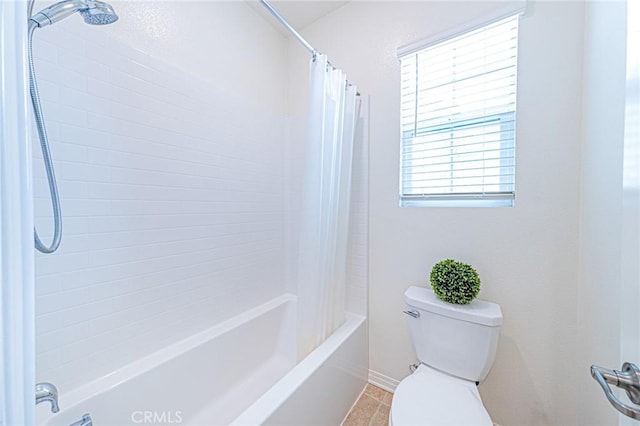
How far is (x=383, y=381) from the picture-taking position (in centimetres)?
168

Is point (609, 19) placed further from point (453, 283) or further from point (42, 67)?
point (42, 67)

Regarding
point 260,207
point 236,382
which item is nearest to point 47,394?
point 236,382

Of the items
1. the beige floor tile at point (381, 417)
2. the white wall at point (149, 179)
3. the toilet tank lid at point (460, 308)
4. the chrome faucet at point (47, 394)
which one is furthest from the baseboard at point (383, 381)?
the chrome faucet at point (47, 394)

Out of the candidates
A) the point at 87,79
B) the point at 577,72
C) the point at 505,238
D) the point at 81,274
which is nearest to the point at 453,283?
the point at 505,238

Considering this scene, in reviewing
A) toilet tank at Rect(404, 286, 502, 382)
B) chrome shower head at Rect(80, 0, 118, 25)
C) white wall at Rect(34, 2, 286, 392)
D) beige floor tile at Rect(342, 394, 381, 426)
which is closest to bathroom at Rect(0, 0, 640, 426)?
white wall at Rect(34, 2, 286, 392)

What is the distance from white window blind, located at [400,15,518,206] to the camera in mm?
1297

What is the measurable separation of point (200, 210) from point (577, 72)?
1.97 metres

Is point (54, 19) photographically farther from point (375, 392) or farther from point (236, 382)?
point (375, 392)

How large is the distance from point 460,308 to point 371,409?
871 mm

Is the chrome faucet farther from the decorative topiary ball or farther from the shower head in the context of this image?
the decorative topiary ball

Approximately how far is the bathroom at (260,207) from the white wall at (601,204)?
0.03ft

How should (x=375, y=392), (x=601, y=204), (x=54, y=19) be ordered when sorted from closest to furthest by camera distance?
(x=54, y=19) → (x=601, y=204) → (x=375, y=392)

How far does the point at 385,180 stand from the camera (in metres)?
1.64

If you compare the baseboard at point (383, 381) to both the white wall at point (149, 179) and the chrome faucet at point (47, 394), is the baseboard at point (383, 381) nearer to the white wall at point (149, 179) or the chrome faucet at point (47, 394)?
the white wall at point (149, 179)
